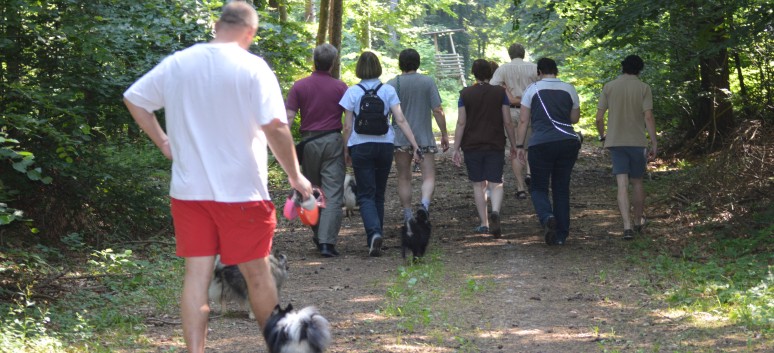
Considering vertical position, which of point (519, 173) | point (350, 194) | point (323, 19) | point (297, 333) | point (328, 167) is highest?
point (323, 19)

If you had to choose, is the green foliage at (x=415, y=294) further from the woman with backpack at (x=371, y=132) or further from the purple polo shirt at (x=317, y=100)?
the purple polo shirt at (x=317, y=100)

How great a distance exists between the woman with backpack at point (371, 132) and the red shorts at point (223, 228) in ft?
14.9

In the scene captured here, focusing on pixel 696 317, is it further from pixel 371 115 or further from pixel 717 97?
pixel 717 97

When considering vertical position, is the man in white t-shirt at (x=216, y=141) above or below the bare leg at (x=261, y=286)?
above

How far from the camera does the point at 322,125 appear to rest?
9.48 m

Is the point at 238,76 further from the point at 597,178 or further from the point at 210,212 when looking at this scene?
the point at 597,178

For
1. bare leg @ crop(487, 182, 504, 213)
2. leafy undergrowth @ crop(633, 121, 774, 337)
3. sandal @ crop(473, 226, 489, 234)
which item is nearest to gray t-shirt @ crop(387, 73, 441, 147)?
bare leg @ crop(487, 182, 504, 213)

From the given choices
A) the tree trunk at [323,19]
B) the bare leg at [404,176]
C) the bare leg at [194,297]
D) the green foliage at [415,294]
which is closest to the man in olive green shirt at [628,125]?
the bare leg at [404,176]

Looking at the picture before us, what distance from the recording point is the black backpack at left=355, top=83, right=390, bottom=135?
9383 millimetres

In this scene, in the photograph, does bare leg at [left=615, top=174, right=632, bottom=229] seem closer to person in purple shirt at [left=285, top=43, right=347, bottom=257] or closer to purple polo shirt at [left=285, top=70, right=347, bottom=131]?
person in purple shirt at [left=285, top=43, right=347, bottom=257]

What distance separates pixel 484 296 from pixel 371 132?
2403mm

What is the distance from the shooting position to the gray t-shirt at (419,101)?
1041cm

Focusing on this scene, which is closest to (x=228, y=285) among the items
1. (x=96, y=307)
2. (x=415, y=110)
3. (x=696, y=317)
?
(x=96, y=307)

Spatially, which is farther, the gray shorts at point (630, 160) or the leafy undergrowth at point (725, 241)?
the gray shorts at point (630, 160)
